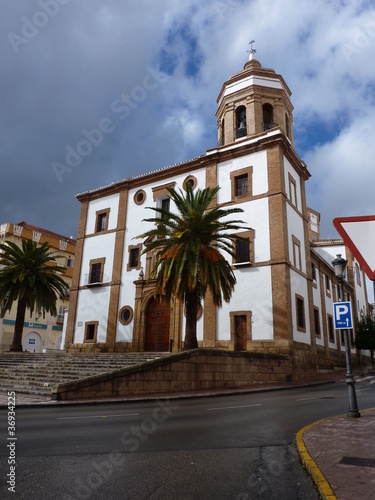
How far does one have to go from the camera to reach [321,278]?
107 feet

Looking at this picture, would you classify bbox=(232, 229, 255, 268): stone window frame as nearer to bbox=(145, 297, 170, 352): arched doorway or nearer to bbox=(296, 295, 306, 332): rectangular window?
bbox=(296, 295, 306, 332): rectangular window

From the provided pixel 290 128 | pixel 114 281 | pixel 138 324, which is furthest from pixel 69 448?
pixel 290 128

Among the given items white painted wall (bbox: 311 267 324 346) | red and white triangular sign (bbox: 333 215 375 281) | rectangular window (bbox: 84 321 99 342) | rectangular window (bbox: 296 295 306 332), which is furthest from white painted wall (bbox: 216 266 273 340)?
red and white triangular sign (bbox: 333 215 375 281)

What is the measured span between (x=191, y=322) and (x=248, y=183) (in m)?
11.3

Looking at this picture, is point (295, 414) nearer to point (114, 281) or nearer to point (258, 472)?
point (258, 472)

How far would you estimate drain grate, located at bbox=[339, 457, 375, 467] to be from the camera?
491cm

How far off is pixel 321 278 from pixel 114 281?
54.5ft

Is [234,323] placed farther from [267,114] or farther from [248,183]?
→ [267,114]

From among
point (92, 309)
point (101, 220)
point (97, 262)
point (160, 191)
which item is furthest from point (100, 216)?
point (92, 309)

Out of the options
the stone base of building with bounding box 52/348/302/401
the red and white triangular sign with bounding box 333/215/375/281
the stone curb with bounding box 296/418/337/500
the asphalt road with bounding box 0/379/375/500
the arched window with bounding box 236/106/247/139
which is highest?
the arched window with bounding box 236/106/247/139

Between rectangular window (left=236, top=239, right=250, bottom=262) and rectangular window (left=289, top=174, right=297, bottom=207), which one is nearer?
rectangular window (left=236, top=239, right=250, bottom=262)

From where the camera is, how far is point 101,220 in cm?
3375

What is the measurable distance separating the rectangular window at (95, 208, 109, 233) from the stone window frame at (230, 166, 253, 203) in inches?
459

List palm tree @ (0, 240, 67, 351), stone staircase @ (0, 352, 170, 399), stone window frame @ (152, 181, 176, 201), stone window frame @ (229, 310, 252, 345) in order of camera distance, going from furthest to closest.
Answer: stone window frame @ (152, 181, 176, 201) < palm tree @ (0, 240, 67, 351) < stone window frame @ (229, 310, 252, 345) < stone staircase @ (0, 352, 170, 399)
